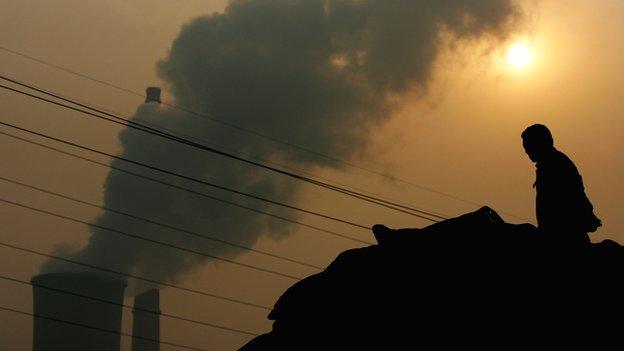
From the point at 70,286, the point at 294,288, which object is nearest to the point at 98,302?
the point at 70,286

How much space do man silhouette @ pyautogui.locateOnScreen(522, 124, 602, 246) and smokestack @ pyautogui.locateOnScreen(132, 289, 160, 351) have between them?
73262 millimetres

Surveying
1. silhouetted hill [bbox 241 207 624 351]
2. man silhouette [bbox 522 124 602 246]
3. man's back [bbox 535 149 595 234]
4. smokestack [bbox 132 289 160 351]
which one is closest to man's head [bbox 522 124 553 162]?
man silhouette [bbox 522 124 602 246]

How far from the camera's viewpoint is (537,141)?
7.91 metres

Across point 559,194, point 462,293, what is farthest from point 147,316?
point 462,293

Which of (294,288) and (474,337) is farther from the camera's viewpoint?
(294,288)

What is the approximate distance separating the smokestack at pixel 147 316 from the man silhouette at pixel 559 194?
2884 inches

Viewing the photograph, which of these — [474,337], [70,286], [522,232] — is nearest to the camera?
[474,337]

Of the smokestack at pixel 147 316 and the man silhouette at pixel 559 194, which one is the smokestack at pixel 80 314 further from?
the man silhouette at pixel 559 194

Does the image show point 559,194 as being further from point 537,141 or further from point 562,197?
point 537,141

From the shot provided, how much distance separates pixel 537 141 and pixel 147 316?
76.1m

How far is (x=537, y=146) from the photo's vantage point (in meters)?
7.94

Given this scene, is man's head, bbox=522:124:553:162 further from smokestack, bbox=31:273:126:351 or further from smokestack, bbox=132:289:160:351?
smokestack, bbox=132:289:160:351

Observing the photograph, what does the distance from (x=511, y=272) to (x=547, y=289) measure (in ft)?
1.11

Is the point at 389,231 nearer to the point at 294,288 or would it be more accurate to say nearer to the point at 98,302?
the point at 294,288
